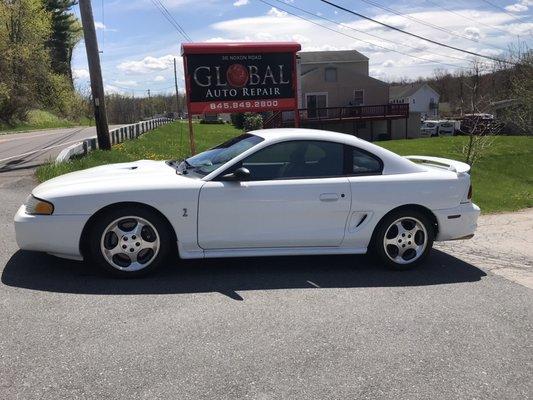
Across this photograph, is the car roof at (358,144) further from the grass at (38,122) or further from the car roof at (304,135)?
the grass at (38,122)

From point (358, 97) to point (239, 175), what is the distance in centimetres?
4911

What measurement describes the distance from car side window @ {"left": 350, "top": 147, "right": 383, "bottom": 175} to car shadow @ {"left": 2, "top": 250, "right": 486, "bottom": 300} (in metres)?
Answer: 1.01

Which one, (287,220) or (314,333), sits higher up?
(287,220)

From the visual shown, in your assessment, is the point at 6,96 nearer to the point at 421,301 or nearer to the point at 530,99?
the point at 530,99

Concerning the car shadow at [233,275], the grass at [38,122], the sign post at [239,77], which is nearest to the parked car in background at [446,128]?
the grass at [38,122]

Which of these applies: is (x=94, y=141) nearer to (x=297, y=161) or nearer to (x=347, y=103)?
(x=297, y=161)

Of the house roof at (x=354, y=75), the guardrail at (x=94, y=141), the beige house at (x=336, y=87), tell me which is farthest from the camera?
the house roof at (x=354, y=75)

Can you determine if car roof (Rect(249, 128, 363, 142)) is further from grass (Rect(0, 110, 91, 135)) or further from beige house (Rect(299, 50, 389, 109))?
beige house (Rect(299, 50, 389, 109))

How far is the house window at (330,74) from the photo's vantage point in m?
50.4

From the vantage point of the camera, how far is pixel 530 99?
27141 mm

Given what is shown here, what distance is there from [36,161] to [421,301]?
1256 centimetres

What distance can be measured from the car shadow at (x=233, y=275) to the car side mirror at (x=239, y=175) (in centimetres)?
93

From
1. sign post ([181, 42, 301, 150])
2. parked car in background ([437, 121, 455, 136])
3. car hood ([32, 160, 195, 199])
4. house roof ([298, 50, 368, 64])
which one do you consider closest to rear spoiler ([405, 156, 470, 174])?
car hood ([32, 160, 195, 199])

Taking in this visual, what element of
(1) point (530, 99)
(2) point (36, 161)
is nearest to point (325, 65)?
(1) point (530, 99)
